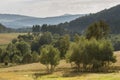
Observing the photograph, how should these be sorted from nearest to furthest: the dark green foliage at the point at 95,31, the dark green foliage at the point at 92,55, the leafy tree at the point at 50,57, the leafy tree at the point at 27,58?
the dark green foliage at the point at 92,55
the leafy tree at the point at 50,57
the dark green foliage at the point at 95,31
the leafy tree at the point at 27,58

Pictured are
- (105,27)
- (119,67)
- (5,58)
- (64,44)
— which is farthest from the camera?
(5,58)

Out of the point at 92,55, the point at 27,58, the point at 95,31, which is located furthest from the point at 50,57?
the point at 27,58

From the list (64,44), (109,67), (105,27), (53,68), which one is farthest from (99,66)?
(64,44)

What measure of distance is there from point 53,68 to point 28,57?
229ft

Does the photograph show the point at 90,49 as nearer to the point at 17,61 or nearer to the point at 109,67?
the point at 109,67

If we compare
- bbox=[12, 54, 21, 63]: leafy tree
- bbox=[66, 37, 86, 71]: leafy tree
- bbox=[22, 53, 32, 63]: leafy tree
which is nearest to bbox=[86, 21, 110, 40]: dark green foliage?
bbox=[66, 37, 86, 71]: leafy tree

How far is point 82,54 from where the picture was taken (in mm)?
119188

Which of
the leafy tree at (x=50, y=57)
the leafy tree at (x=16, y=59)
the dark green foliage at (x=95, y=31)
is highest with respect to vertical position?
the dark green foliage at (x=95, y=31)

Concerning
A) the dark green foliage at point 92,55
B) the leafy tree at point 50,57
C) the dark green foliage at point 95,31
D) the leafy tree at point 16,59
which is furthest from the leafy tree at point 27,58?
the dark green foliage at point 92,55

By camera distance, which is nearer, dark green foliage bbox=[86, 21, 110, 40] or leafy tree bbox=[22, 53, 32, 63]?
dark green foliage bbox=[86, 21, 110, 40]

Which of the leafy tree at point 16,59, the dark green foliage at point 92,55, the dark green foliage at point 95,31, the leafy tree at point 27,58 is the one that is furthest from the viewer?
the leafy tree at point 27,58

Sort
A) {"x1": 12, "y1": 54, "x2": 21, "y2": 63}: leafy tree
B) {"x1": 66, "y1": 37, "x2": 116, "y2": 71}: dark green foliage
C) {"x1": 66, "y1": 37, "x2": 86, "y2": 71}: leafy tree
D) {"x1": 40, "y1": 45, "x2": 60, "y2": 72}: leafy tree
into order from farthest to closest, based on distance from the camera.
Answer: {"x1": 12, "y1": 54, "x2": 21, "y2": 63}: leafy tree
{"x1": 40, "y1": 45, "x2": 60, "y2": 72}: leafy tree
{"x1": 66, "y1": 37, "x2": 86, "y2": 71}: leafy tree
{"x1": 66, "y1": 37, "x2": 116, "y2": 71}: dark green foliage

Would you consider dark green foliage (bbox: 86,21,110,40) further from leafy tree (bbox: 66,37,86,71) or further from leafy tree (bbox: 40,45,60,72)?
leafy tree (bbox: 40,45,60,72)

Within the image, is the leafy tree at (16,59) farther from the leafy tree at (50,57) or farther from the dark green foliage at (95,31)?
the leafy tree at (50,57)
